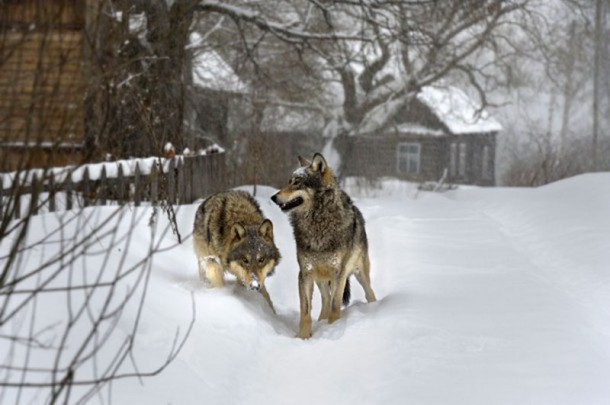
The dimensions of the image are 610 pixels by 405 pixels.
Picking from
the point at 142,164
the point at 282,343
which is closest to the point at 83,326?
the point at 282,343

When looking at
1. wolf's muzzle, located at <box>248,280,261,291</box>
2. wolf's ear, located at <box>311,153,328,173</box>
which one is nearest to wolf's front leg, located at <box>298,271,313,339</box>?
wolf's muzzle, located at <box>248,280,261,291</box>

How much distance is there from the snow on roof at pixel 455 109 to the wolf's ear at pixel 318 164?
116ft

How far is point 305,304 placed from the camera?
8.09 metres

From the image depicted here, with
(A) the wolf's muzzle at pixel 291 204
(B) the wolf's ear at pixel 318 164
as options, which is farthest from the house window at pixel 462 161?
(A) the wolf's muzzle at pixel 291 204

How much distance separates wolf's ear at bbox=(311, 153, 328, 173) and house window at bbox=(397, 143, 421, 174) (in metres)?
50.0

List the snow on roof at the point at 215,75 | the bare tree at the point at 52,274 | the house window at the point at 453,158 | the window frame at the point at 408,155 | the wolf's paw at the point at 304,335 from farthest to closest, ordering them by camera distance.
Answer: the house window at the point at 453,158, the window frame at the point at 408,155, the snow on roof at the point at 215,75, the wolf's paw at the point at 304,335, the bare tree at the point at 52,274

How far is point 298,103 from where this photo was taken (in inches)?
1714

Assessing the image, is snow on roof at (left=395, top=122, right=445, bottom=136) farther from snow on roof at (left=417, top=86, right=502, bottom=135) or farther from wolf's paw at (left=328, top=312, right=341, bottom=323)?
wolf's paw at (left=328, top=312, right=341, bottom=323)

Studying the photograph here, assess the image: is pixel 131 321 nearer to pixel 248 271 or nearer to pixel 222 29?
pixel 248 271

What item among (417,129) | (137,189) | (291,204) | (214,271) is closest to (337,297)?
(291,204)

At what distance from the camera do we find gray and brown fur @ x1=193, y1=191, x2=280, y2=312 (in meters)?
8.52

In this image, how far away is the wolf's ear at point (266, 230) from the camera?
884 centimetres

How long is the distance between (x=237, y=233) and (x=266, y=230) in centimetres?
33

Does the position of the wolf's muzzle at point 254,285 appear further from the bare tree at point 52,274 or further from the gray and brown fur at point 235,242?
the bare tree at point 52,274
